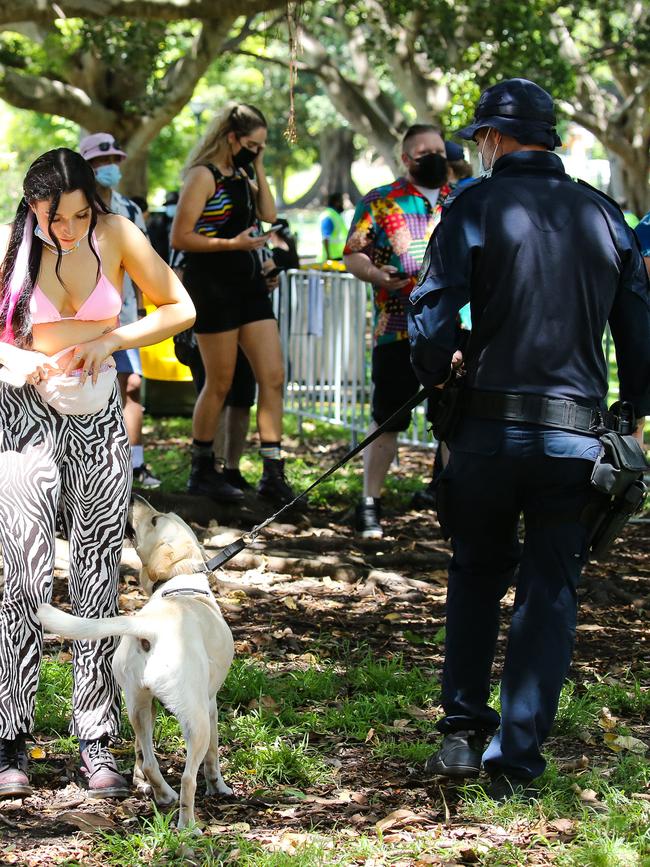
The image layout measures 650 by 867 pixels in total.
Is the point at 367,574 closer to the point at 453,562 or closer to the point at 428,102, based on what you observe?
the point at 453,562

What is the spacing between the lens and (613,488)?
368 cm

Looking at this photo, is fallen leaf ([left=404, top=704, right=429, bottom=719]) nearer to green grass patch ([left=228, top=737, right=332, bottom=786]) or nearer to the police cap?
green grass patch ([left=228, top=737, right=332, bottom=786])

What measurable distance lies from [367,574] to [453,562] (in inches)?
113

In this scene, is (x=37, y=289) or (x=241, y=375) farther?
(x=241, y=375)

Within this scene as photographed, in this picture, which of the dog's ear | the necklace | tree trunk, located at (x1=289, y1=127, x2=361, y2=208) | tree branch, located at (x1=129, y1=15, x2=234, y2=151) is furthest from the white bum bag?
tree trunk, located at (x1=289, y1=127, x2=361, y2=208)

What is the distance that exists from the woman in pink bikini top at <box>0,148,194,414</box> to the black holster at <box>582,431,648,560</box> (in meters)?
1.50

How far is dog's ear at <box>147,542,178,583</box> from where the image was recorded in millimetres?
4055

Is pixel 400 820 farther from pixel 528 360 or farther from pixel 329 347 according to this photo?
pixel 329 347

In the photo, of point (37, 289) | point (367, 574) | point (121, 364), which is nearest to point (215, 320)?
point (121, 364)

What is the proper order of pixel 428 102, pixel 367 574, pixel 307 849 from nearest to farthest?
pixel 307 849 < pixel 367 574 < pixel 428 102

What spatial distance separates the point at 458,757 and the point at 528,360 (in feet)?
4.44

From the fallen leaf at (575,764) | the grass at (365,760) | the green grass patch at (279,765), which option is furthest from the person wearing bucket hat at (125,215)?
the fallen leaf at (575,764)

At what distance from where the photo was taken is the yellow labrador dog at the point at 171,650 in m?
3.59

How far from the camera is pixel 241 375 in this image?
8.30 metres
